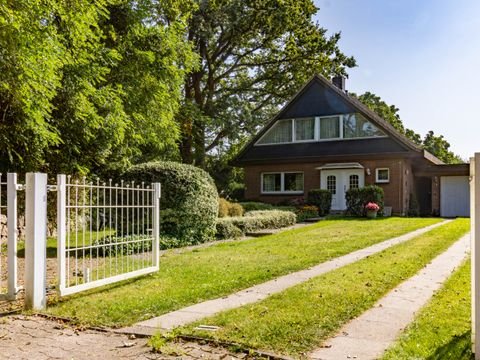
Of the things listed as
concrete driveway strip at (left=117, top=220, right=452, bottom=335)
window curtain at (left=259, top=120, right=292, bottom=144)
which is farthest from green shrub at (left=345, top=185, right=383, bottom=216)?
concrete driveway strip at (left=117, top=220, right=452, bottom=335)

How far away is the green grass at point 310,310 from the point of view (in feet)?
12.6

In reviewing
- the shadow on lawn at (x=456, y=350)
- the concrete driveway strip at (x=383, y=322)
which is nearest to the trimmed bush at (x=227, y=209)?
the concrete driveway strip at (x=383, y=322)

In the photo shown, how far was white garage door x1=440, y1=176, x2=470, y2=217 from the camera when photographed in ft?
76.3

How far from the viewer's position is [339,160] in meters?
23.2

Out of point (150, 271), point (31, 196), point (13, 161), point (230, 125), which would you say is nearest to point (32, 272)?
point (31, 196)

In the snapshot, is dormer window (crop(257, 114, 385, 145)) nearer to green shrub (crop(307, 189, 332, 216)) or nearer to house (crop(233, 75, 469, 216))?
house (crop(233, 75, 469, 216))

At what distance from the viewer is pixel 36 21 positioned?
8805mm

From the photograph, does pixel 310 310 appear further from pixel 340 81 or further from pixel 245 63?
pixel 245 63

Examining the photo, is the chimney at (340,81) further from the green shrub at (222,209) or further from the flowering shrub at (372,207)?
the green shrub at (222,209)

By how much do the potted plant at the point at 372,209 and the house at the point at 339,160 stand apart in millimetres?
3398

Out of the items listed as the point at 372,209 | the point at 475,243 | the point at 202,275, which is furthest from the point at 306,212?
the point at 475,243

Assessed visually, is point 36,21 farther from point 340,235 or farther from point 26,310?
point 340,235

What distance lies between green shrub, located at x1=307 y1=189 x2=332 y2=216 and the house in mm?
1738

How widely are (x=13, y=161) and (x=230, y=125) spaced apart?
17.2m
